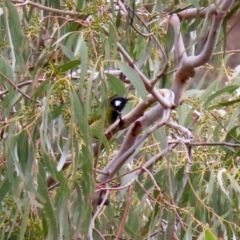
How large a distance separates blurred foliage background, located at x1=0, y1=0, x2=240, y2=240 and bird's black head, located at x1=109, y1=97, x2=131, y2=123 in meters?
0.07

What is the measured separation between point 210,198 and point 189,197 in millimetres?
53

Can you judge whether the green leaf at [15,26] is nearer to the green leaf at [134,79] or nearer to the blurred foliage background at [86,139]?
the blurred foliage background at [86,139]

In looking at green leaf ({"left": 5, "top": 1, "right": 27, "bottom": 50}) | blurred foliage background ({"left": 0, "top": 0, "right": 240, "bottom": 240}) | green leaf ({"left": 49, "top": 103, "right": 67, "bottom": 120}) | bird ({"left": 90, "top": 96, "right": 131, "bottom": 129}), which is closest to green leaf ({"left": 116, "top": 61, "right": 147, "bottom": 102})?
blurred foliage background ({"left": 0, "top": 0, "right": 240, "bottom": 240})

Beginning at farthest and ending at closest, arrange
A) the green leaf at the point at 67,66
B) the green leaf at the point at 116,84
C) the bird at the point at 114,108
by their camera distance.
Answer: the bird at the point at 114,108 < the green leaf at the point at 116,84 < the green leaf at the point at 67,66

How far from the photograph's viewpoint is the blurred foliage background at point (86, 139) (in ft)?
3.71

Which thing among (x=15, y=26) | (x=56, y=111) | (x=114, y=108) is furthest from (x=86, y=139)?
(x=114, y=108)

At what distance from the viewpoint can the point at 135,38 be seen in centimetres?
163

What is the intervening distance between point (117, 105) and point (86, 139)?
0.69m

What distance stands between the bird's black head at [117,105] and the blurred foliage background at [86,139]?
7 centimetres

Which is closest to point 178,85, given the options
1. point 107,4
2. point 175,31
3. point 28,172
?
point 175,31

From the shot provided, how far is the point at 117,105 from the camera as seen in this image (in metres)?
1.76

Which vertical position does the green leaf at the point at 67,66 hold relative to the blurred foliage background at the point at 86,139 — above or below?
above

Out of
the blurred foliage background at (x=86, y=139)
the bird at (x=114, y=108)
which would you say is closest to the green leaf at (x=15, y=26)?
the blurred foliage background at (x=86, y=139)

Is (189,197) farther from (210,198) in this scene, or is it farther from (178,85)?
(178,85)
